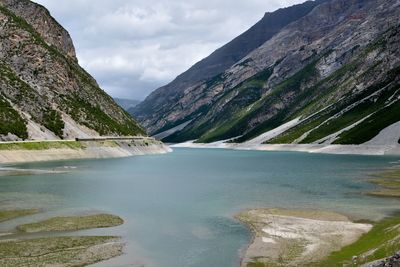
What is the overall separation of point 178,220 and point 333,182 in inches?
1731

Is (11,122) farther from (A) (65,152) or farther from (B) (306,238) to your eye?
(B) (306,238)

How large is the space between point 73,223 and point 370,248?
87.9 ft

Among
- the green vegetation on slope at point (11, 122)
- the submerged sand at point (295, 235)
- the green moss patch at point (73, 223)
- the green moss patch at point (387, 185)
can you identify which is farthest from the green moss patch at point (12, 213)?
the green vegetation on slope at point (11, 122)

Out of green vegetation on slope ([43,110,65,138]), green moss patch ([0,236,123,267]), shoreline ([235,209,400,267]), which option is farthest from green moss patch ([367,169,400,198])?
green vegetation on slope ([43,110,65,138])

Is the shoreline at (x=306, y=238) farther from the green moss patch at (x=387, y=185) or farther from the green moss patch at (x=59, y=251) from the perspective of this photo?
the green moss patch at (x=387, y=185)

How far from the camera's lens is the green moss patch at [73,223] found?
4269 cm

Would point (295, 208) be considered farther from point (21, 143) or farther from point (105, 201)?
A: point (21, 143)

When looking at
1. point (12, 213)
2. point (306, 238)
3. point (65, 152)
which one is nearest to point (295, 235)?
point (306, 238)

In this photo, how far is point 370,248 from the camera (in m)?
33.1

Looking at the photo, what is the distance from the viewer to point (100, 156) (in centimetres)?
17575

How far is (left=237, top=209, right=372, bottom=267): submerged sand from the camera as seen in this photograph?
110ft

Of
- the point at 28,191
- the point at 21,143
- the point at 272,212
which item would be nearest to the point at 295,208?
the point at 272,212

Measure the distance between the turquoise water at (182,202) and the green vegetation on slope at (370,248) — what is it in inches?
269

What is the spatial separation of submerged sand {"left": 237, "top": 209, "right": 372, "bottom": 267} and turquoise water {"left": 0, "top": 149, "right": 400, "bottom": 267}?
4.74 feet
